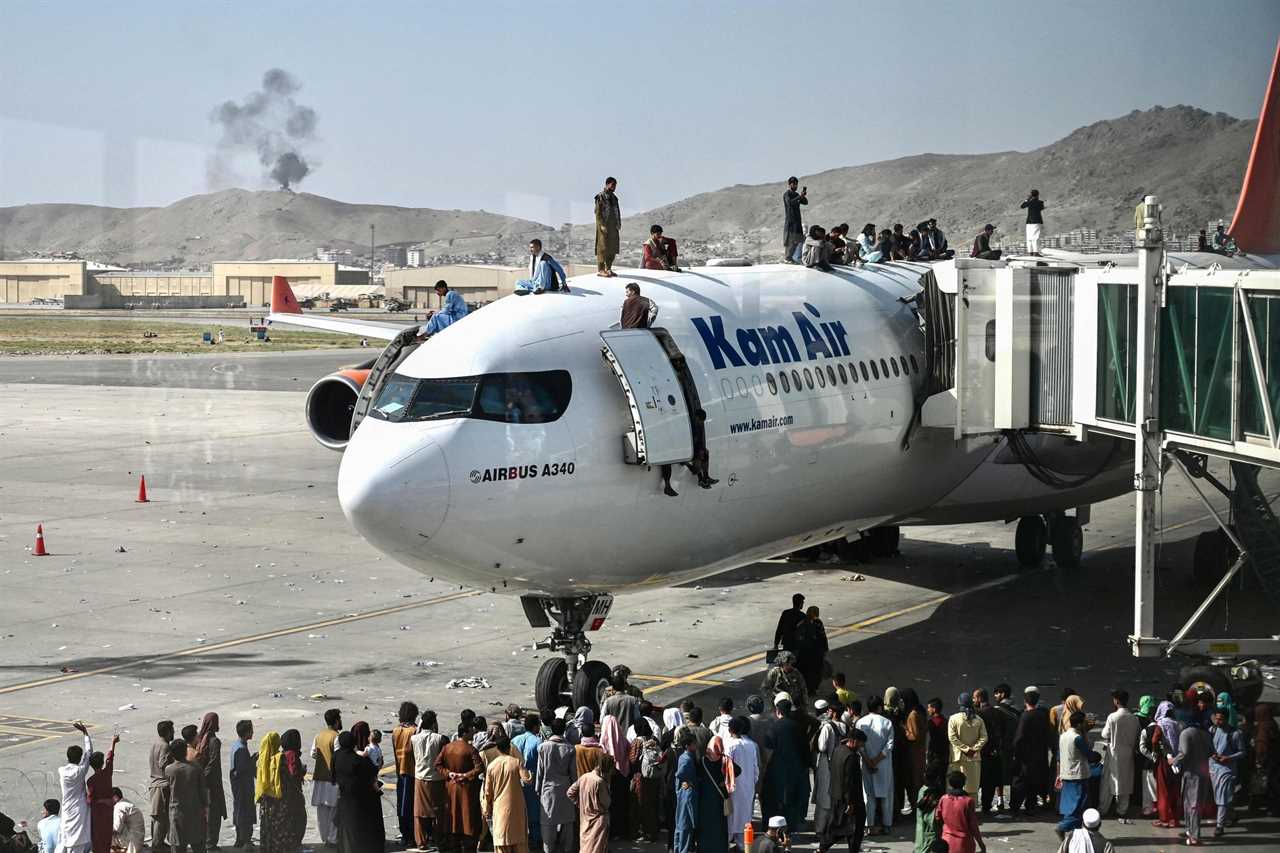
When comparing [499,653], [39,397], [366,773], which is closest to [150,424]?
[39,397]

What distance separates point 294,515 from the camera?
123ft

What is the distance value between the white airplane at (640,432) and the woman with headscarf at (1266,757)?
6168mm

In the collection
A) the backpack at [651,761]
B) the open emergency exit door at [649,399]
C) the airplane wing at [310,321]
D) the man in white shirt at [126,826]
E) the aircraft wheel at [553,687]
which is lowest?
the man in white shirt at [126,826]

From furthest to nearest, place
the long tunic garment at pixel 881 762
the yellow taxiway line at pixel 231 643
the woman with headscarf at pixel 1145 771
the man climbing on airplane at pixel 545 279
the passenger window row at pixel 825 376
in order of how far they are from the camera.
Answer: the yellow taxiway line at pixel 231 643, the passenger window row at pixel 825 376, the man climbing on airplane at pixel 545 279, the woman with headscarf at pixel 1145 771, the long tunic garment at pixel 881 762

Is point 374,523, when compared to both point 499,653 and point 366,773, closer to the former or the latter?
point 366,773

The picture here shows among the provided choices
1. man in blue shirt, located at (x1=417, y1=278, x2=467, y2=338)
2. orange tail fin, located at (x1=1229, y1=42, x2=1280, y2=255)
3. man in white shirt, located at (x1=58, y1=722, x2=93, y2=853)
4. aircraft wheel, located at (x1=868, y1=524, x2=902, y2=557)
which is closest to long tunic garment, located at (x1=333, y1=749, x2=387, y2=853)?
man in white shirt, located at (x1=58, y1=722, x2=93, y2=853)

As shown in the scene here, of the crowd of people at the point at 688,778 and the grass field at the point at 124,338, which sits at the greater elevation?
the grass field at the point at 124,338

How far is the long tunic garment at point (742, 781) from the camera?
16.0m

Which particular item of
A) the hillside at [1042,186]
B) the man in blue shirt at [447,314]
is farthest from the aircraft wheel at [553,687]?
the hillside at [1042,186]

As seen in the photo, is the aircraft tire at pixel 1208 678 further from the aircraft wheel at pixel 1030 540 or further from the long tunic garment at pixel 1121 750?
the aircraft wheel at pixel 1030 540

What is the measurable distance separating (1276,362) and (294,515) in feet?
85.2

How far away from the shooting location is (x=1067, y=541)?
31.0m

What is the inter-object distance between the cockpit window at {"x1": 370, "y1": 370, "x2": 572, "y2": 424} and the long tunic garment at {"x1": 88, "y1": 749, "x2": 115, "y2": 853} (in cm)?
517

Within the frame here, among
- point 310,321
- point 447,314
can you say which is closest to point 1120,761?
point 447,314
